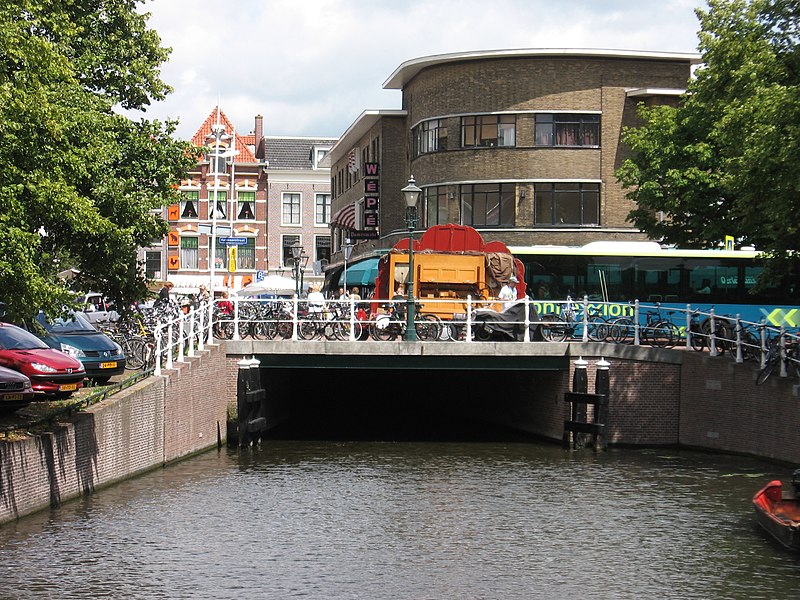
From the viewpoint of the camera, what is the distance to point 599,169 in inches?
1960

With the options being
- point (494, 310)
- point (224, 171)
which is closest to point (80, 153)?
point (494, 310)

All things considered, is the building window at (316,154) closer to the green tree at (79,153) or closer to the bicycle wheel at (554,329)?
the bicycle wheel at (554,329)

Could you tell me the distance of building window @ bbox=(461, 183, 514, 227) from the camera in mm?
50156

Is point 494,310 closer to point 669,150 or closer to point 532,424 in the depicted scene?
point 532,424

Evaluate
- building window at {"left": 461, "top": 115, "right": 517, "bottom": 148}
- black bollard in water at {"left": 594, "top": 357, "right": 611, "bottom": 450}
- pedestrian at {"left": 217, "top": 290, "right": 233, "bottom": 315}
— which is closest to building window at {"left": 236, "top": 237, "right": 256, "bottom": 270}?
building window at {"left": 461, "top": 115, "right": 517, "bottom": 148}

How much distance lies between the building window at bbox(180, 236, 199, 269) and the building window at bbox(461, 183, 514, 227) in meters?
35.8

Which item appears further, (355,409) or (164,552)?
(355,409)

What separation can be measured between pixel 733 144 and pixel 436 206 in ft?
75.6

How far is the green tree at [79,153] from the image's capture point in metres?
17.0

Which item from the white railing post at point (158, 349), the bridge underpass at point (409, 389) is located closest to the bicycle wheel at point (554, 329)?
the bridge underpass at point (409, 389)

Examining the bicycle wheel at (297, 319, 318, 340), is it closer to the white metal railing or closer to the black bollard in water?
the white metal railing

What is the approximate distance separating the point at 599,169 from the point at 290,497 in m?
30.1

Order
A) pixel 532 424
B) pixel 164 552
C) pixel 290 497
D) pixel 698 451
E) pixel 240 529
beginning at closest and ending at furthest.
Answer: pixel 164 552 < pixel 240 529 < pixel 290 497 < pixel 698 451 < pixel 532 424

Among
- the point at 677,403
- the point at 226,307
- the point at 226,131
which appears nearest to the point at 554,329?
the point at 677,403
